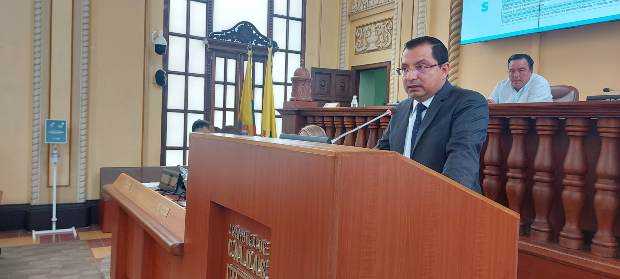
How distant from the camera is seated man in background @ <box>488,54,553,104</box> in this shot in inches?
148

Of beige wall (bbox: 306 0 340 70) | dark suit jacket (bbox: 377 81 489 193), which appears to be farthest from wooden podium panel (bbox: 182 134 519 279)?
beige wall (bbox: 306 0 340 70)

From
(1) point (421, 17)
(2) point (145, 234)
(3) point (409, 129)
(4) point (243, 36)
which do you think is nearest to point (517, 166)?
(3) point (409, 129)

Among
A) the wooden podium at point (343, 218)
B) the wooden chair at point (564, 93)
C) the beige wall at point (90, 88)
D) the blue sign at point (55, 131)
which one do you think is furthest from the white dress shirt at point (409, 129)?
the beige wall at point (90, 88)

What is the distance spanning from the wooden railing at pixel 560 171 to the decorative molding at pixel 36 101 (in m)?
5.44

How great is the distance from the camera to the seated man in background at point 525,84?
12.3ft

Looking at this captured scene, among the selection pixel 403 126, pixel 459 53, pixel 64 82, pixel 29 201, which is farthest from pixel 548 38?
pixel 29 201

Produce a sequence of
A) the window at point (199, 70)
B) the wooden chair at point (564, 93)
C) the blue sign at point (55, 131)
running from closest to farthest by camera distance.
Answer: the wooden chair at point (564, 93)
the blue sign at point (55, 131)
the window at point (199, 70)

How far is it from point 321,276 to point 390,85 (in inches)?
267

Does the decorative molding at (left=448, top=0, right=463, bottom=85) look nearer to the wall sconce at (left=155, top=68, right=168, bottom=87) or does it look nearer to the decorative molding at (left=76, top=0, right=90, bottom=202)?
the wall sconce at (left=155, top=68, right=168, bottom=87)

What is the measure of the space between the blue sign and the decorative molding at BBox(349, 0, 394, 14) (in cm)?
461

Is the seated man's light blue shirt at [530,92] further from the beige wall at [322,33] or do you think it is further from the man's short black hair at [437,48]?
the beige wall at [322,33]

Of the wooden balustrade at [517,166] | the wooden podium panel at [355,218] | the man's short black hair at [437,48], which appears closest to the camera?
the wooden podium panel at [355,218]

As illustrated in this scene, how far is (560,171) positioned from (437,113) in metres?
0.63

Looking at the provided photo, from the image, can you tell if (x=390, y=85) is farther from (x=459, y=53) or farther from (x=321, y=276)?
(x=321, y=276)
